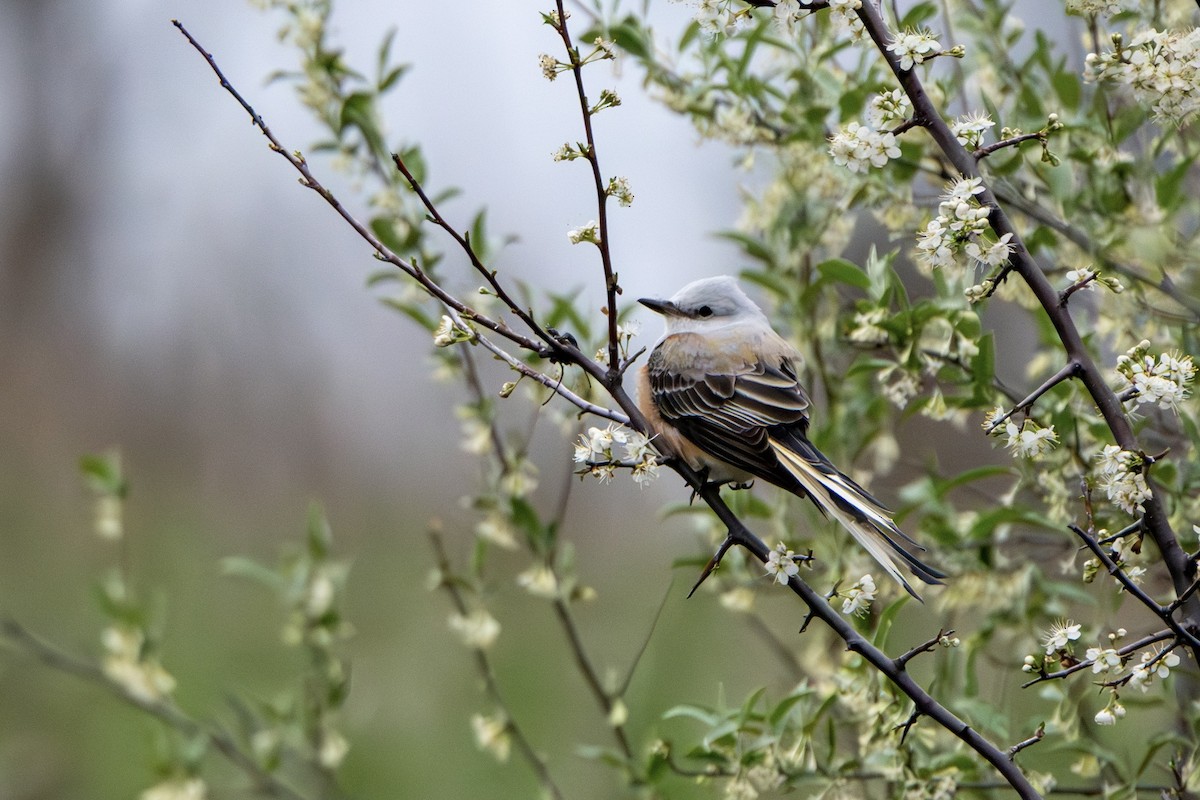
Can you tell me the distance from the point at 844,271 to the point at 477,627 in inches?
50.5

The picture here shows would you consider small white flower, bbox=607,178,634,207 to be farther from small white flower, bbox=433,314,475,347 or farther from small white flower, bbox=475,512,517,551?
small white flower, bbox=475,512,517,551

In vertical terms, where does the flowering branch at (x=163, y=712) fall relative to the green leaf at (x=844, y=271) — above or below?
below

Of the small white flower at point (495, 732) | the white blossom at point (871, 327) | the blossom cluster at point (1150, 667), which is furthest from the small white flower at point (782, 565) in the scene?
the small white flower at point (495, 732)

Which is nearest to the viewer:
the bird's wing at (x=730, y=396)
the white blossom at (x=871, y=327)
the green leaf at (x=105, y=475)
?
the white blossom at (x=871, y=327)

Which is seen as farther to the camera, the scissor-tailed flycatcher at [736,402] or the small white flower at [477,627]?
the small white flower at [477,627]

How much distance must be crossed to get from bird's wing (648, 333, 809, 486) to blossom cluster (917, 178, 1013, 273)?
0.86 meters

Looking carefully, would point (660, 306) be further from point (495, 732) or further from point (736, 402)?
point (495, 732)

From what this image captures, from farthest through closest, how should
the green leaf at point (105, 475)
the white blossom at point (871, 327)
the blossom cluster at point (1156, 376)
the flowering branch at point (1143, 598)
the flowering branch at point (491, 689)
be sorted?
the green leaf at point (105, 475) < the flowering branch at point (491, 689) < the white blossom at point (871, 327) < the blossom cluster at point (1156, 376) < the flowering branch at point (1143, 598)

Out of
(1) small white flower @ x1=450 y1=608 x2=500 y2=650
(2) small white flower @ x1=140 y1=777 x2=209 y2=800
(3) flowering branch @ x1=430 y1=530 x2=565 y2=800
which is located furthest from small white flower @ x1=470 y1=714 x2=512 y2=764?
(2) small white flower @ x1=140 y1=777 x2=209 y2=800

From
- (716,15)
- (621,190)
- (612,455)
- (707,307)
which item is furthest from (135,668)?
(716,15)

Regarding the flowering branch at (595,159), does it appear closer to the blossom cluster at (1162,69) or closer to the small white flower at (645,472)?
the small white flower at (645,472)

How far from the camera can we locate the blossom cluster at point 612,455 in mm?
1909

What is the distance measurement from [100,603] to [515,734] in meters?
1.11

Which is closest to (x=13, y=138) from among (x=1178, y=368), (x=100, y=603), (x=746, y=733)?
(x=100, y=603)
